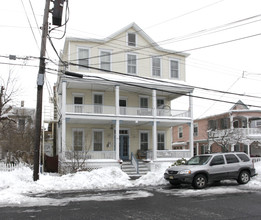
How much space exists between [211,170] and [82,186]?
6.18 meters

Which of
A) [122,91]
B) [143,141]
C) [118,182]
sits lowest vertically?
[118,182]

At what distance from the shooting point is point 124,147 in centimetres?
2448

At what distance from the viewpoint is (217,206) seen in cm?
922

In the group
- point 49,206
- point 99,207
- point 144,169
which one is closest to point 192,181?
point 99,207

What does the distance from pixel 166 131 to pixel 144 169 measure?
584cm

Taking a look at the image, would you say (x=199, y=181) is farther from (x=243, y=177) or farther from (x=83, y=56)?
(x=83, y=56)

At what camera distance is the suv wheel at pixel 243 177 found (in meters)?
14.4

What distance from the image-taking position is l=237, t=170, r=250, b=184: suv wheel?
47.3 ft

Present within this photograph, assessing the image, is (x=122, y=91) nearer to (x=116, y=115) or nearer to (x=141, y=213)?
(x=116, y=115)

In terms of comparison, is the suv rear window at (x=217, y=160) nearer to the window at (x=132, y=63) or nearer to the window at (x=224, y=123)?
the window at (x=132, y=63)

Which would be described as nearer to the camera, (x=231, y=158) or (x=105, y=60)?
(x=231, y=158)

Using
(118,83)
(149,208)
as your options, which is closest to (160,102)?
(118,83)

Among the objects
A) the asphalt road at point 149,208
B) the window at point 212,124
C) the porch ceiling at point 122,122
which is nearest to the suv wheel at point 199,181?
the asphalt road at point 149,208

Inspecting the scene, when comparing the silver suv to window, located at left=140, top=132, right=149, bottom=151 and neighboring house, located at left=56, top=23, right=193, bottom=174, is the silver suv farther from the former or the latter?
window, located at left=140, top=132, right=149, bottom=151
